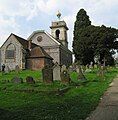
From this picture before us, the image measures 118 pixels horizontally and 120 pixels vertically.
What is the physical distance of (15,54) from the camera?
55.8 meters

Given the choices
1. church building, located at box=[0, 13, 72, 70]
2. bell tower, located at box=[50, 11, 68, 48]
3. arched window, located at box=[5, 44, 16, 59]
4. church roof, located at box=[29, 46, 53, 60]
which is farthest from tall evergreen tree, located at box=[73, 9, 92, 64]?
arched window, located at box=[5, 44, 16, 59]

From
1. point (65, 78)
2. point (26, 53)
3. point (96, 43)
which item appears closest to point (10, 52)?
point (26, 53)

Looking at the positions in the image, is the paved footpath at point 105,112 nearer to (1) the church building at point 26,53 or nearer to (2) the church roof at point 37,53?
(1) the church building at point 26,53

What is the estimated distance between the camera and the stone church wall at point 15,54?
55.1 metres

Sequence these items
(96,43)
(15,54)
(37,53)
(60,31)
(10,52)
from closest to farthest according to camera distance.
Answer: (96,43), (37,53), (15,54), (10,52), (60,31)

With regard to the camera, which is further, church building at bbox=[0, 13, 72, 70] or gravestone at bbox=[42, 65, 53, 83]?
church building at bbox=[0, 13, 72, 70]

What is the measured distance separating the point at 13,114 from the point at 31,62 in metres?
45.4

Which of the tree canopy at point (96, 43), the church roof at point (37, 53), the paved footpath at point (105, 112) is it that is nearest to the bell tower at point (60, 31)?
the church roof at point (37, 53)

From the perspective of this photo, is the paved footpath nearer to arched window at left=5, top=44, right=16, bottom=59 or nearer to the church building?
the church building

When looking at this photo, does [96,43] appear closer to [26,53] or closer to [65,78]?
[26,53]

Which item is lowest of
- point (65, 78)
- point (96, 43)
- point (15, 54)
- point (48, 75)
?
point (65, 78)

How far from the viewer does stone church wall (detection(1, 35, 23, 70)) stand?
5513 cm

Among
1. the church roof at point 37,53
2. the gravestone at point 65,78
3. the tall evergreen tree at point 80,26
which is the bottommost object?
the gravestone at point 65,78

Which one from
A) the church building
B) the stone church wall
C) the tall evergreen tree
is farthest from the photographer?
the stone church wall
